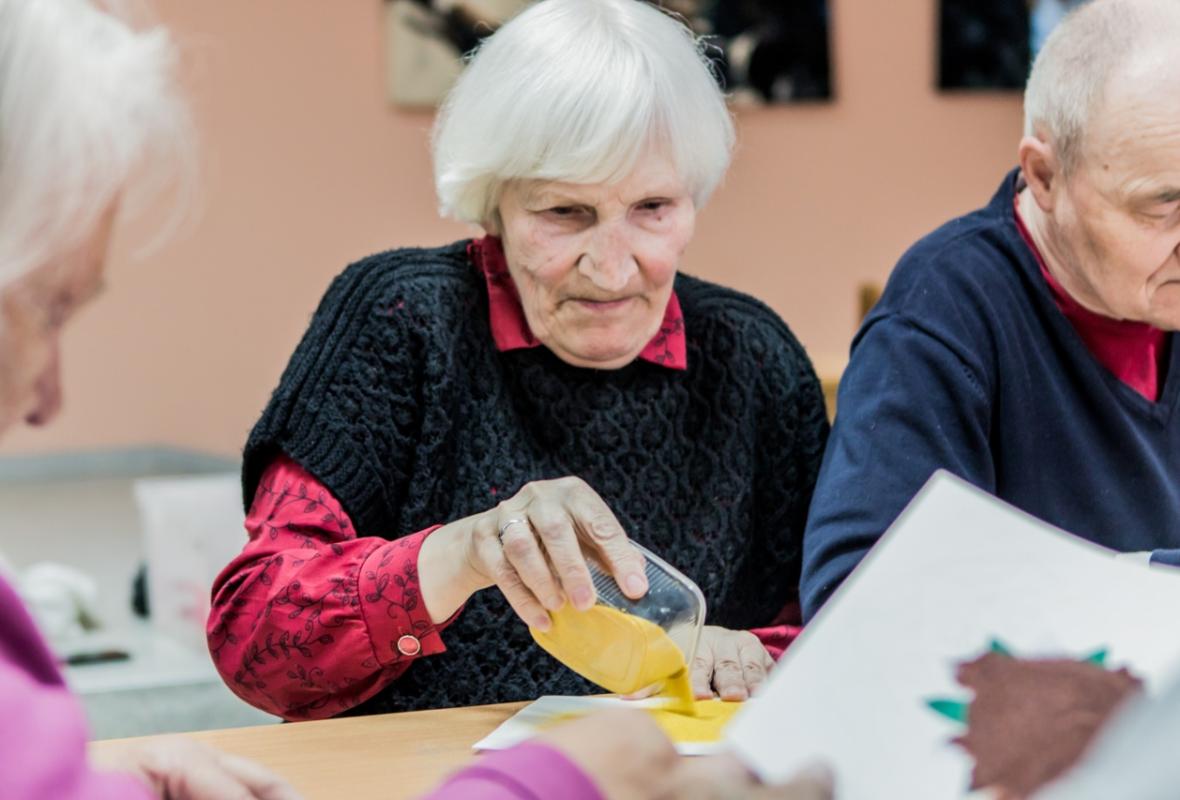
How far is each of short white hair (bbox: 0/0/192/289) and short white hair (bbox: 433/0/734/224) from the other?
2.06 ft

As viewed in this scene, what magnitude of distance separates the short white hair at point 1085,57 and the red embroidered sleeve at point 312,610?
0.71 metres

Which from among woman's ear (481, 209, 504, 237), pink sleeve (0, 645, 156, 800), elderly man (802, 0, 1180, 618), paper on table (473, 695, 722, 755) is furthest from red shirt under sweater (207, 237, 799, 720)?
pink sleeve (0, 645, 156, 800)

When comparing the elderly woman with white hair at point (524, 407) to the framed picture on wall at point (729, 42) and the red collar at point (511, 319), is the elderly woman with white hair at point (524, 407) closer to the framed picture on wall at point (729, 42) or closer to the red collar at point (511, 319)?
the red collar at point (511, 319)

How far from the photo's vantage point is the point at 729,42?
493 cm

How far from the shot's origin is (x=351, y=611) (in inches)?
49.2

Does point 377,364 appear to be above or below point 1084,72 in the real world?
below

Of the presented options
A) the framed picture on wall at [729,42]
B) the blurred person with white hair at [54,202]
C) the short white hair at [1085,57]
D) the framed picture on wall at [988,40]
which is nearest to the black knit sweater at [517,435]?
the short white hair at [1085,57]

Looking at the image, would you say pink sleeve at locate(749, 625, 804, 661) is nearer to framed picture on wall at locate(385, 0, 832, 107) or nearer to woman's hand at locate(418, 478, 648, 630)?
woman's hand at locate(418, 478, 648, 630)

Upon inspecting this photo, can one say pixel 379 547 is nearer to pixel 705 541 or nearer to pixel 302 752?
pixel 302 752

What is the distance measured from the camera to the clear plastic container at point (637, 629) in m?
1.08

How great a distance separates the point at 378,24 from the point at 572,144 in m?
3.86

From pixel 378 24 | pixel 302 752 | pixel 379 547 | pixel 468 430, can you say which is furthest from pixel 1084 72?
pixel 378 24

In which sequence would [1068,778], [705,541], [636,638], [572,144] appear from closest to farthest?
[1068,778]
[636,638]
[572,144]
[705,541]

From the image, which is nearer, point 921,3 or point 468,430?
point 468,430
